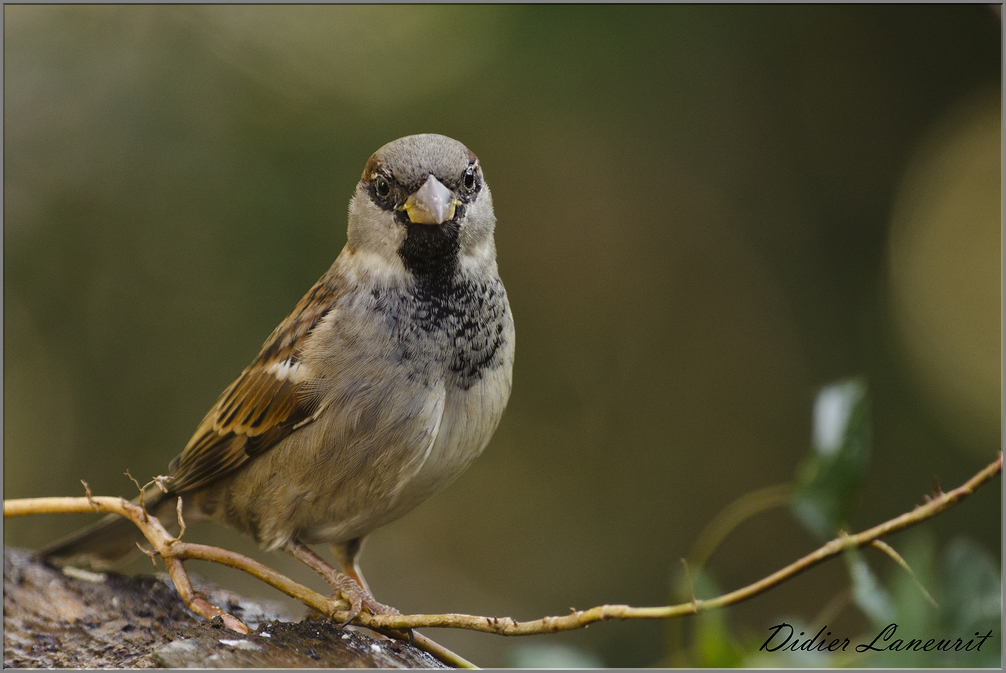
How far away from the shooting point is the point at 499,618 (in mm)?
1460

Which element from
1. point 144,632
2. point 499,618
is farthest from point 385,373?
point 144,632

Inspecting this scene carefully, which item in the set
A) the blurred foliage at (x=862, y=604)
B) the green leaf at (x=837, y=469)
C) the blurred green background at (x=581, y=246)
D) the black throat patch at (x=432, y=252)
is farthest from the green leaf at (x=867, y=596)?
the blurred green background at (x=581, y=246)

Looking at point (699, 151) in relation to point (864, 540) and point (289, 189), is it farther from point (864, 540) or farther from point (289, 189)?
point (864, 540)

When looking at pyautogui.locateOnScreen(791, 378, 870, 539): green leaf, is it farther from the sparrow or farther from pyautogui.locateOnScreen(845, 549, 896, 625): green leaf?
the sparrow

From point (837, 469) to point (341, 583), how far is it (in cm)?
122

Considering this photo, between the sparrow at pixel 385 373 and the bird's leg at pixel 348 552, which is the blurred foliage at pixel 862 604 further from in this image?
the bird's leg at pixel 348 552

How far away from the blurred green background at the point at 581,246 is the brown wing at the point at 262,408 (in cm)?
222

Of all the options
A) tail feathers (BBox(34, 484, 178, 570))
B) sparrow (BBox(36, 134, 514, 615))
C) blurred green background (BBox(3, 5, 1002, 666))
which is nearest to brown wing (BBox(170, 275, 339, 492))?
sparrow (BBox(36, 134, 514, 615))

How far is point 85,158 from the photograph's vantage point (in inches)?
178

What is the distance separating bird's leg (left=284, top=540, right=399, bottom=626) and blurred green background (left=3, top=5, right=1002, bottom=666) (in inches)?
88.2

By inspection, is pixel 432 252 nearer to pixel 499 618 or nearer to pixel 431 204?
pixel 431 204

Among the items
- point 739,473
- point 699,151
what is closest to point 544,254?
point 699,151

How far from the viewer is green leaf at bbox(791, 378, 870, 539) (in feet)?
4.97

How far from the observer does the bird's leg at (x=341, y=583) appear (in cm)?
193
